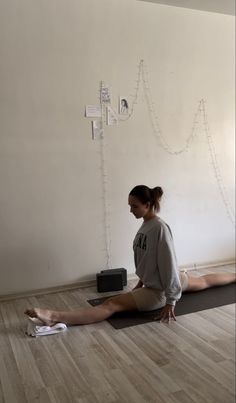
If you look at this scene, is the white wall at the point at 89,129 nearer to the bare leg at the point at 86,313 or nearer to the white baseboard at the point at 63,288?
the white baseboard at the point at 63,288

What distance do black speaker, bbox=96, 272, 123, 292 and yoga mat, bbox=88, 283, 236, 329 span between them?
16 cm

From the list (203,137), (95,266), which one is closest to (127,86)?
(203,137)

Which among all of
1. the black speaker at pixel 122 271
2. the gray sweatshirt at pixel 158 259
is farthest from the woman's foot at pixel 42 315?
the black speaker at pixel 122 271

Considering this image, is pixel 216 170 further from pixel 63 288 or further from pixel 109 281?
pixel 63 288

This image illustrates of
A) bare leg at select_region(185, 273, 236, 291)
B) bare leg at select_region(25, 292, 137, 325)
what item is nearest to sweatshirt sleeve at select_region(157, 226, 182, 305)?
bare leg at select_region(25, 292, 137, 325)

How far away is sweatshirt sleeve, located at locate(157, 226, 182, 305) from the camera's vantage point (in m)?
2.49

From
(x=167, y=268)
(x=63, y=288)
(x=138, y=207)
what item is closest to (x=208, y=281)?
(x=167, y=268)

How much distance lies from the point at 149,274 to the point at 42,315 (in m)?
0.73

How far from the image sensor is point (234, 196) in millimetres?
4016

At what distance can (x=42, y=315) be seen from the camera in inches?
94.1

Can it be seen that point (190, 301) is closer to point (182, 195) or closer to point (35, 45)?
point (182, 195)

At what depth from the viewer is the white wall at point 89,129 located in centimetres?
303

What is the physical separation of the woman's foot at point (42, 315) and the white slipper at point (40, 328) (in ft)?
0.09

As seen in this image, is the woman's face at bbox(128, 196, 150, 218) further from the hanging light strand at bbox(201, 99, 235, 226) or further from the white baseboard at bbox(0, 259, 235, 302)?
the hanging light strand at bbox(201, 99, 235, 226)
